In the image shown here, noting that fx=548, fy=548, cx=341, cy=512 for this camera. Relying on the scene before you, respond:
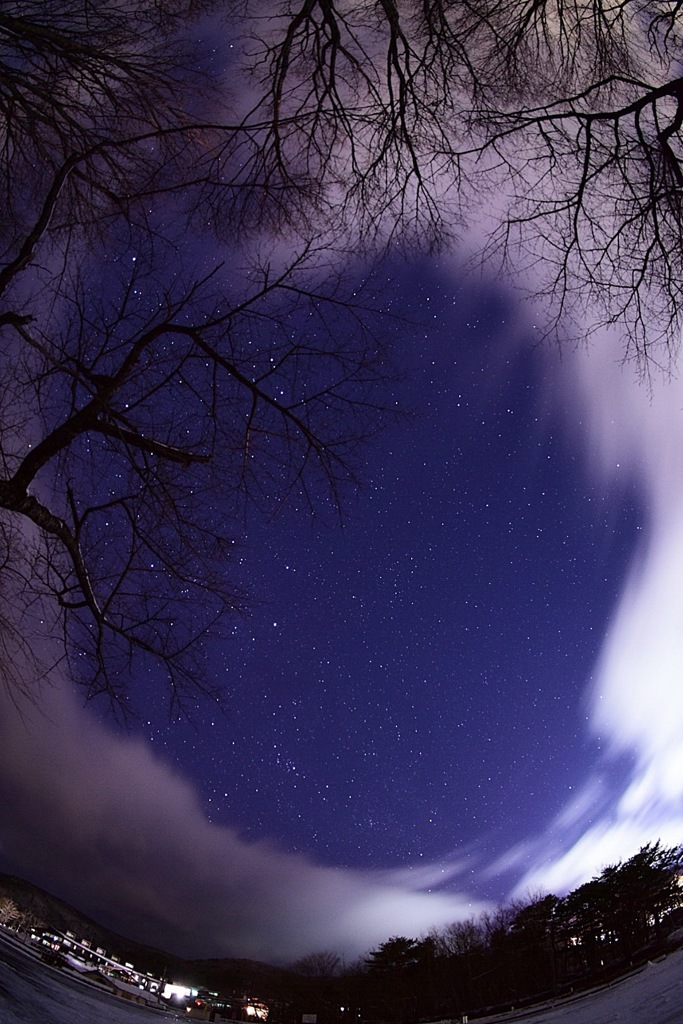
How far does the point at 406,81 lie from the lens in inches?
109

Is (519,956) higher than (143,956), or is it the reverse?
(519,956)

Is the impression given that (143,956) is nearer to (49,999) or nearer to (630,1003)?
(49,999)

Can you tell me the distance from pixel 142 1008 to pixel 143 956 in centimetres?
22

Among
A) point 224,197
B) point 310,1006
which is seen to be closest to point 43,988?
point 310,1006

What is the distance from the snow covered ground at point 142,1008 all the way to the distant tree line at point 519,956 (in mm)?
87

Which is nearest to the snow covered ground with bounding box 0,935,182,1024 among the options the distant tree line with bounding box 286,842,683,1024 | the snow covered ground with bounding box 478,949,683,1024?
the distant tree line with bounding box 286,842,683,1024

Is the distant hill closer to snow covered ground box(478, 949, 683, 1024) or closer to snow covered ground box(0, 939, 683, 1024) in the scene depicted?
snow covered ground box(0, 939, 683, 1024)

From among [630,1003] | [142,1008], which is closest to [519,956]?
[630,1003]

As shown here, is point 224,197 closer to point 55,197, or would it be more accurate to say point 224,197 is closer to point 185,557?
point 55,197

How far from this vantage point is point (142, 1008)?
1.95 meters

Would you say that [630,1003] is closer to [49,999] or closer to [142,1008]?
[142,1008]

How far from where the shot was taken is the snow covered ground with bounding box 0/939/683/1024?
65.0 inches

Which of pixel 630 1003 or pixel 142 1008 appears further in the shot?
pixel 142 1008

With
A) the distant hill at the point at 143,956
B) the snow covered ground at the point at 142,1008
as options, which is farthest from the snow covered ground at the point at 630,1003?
the distant hill at the point at 143,956
